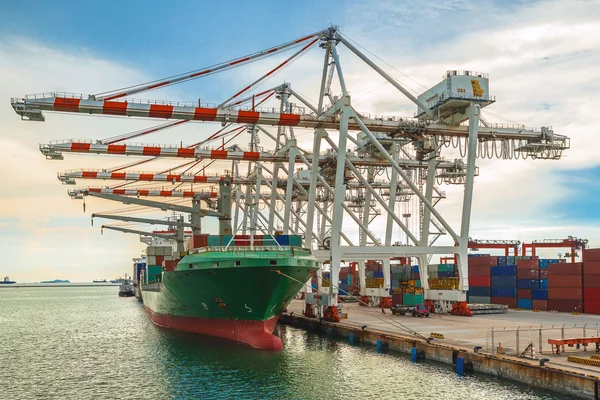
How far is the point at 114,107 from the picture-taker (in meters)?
34.3

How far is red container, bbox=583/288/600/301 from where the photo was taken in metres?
43.8

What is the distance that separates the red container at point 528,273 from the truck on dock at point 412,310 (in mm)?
14721

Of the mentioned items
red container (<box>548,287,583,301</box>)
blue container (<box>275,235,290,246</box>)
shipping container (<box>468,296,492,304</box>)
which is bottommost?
shipping container (<box>468,296,492,304</box>)

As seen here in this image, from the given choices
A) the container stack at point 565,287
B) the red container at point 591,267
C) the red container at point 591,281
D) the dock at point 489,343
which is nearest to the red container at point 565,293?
the container stack at point 565,287

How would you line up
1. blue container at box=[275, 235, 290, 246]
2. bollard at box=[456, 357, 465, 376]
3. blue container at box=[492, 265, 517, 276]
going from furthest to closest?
blue container at box=[492, 265, 517, 276]
blue container at box=[275, 235, 290, 246]
bollard at box=[456, 357, 465, 376]

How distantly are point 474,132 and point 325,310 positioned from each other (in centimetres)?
1710

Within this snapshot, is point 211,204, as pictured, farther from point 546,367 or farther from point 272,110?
point 546,367

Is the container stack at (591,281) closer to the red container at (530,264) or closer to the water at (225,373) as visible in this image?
the red container at (530,264)

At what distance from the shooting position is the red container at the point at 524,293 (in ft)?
167

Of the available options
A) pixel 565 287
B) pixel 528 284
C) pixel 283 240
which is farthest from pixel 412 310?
pixel 528 284

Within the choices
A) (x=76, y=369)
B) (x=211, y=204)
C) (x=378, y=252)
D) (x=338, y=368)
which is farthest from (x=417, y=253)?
(x=211, y=204)

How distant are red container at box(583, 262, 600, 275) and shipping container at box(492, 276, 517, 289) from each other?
28.7 ft

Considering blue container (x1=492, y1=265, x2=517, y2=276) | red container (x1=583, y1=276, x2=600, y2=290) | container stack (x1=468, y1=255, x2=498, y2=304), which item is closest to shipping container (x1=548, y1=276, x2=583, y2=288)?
red container (x1=583, y1=276, x2=600, y2=290)

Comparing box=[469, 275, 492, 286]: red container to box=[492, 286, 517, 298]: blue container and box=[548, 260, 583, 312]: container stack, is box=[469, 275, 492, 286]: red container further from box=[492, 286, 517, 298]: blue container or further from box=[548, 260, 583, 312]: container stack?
box=[548, 260, 583, 312]: container stack
